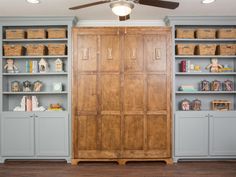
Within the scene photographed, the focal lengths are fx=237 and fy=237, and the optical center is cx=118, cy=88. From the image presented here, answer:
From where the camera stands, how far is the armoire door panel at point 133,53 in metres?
4.07

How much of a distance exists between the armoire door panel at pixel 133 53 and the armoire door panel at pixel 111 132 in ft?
2.93

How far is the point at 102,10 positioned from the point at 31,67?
5.41 feet

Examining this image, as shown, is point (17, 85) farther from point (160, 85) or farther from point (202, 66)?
point (202, 66)

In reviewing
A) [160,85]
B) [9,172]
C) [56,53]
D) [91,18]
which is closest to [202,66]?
[160,85]

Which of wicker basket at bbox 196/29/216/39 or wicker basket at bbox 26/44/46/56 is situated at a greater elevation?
wicker basket at bbox 196/29/216/39

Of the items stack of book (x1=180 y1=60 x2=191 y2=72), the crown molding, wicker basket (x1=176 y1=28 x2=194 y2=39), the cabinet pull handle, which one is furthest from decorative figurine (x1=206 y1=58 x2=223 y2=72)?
the cabinet pull handle

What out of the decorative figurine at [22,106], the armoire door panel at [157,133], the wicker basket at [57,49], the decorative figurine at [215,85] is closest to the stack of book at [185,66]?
the decorative figurine at [215,85]

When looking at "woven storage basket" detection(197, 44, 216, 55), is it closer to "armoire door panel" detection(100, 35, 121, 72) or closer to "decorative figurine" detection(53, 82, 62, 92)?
"armoire door panel" detection(100, 35, 121, 72)

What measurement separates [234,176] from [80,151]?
243 cm

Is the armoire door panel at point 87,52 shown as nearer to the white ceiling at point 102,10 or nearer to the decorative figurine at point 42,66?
the white ceiling at point 102,10

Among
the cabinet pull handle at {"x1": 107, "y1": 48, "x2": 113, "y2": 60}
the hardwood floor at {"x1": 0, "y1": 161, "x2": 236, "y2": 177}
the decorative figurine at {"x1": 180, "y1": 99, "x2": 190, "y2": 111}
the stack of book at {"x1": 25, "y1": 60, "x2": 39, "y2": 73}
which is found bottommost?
the hardwood floor at {"x1": 0, "y1": 161, "x2": 236, "y2": 177}

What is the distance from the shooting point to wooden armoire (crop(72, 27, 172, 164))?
4066mm

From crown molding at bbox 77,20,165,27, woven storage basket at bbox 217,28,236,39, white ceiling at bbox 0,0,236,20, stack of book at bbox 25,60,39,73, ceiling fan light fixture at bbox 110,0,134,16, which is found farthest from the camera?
crown molding at bbox 77,20,165,27

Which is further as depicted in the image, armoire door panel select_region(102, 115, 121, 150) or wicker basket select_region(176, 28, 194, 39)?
wicker basket select_region(176, 28, 194, 39)
